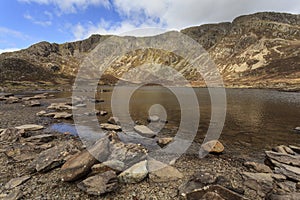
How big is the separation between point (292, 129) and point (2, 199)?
35008mm

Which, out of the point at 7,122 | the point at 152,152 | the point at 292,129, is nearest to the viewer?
the point at 152,152

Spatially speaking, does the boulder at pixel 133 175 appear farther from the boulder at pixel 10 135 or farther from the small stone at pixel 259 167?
the boulder at pixel 10 135

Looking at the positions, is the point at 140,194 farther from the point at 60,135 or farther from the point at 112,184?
the point at 60,135

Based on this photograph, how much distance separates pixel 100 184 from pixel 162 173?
15.5 ft

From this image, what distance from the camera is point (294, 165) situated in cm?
1766

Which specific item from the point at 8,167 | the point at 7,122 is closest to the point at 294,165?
the point at 8,167

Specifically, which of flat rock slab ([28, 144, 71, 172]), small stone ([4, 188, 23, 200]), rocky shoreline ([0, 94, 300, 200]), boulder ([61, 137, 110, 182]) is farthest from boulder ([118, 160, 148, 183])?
small stone ([4, 188, 23, 200])

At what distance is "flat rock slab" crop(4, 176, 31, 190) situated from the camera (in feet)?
43.6

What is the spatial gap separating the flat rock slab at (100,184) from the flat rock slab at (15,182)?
3.82 metres

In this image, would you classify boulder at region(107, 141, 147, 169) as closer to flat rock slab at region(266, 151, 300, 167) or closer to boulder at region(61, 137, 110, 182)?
boulder at region(61, 137, 110, 182)

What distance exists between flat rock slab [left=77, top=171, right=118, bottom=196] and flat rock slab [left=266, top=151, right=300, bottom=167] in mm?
14453

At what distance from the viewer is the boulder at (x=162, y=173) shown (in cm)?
1512

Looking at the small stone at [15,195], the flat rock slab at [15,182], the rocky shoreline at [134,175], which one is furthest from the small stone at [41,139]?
the small stone at [15,195]

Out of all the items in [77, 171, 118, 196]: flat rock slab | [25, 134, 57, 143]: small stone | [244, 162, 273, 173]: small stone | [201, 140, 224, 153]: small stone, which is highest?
[77, 171, 118, 196]: flat rock slab
